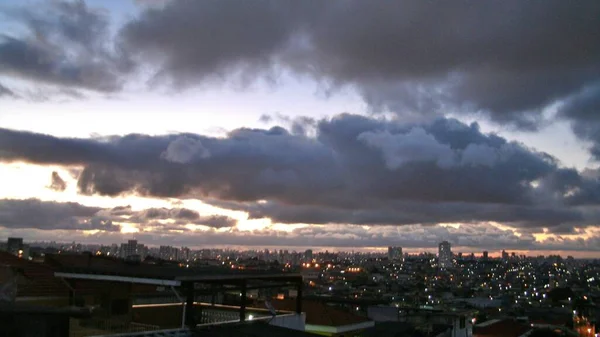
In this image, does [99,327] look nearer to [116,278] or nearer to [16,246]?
[116,278]

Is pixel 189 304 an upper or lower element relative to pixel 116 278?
lower

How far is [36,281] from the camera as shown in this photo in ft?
53.7

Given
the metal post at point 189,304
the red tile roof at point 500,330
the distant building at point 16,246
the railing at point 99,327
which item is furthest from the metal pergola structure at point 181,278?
the red tile roof at point 500,330

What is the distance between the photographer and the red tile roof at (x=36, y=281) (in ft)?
51.5

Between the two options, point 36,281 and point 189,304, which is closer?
point 189,304

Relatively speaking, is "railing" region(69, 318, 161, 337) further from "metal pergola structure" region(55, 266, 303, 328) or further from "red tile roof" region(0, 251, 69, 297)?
"red tile roof" region(0, 251, 69, 297)

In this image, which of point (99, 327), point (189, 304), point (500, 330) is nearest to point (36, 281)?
point (99, 327)

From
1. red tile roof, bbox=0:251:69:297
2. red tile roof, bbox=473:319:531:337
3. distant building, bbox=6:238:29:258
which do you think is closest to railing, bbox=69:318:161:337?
red tile roof, bbox=0:251:69:297

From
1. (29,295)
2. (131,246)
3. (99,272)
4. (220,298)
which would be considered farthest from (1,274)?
(131,246)

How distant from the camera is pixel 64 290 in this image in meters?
16.6

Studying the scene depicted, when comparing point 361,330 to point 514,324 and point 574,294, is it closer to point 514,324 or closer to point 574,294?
point 514,324

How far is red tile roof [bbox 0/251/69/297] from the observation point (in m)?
15.7

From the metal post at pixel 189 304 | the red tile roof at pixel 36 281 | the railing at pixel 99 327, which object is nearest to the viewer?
the railing at pixel 99 327

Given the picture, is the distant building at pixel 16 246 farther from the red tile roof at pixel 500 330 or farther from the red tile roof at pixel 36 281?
the red tile roof at pixel 500 330
